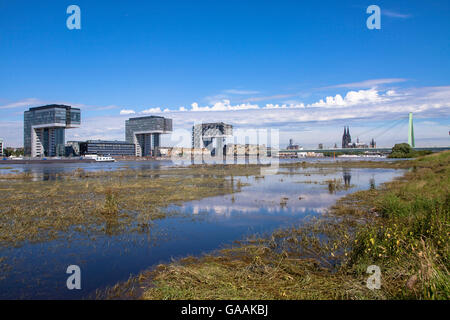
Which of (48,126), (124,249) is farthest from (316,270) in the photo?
(48,126)

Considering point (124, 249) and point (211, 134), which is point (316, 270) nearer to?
point (124, 249)

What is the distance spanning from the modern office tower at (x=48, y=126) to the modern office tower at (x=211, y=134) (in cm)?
6687

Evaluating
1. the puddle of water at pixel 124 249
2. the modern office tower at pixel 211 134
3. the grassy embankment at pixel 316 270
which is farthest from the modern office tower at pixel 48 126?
the grassy embankment at pixel 316 270

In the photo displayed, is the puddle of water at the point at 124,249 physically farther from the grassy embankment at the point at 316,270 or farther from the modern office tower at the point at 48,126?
the modern office tower at the point at 48,126

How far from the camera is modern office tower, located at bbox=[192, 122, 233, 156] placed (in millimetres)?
159875

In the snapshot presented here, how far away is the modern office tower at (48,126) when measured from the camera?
517ft

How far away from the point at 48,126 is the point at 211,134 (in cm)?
8896

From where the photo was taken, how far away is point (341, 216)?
47.2ft

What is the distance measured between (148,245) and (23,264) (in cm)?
359

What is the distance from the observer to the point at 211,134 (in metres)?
161
